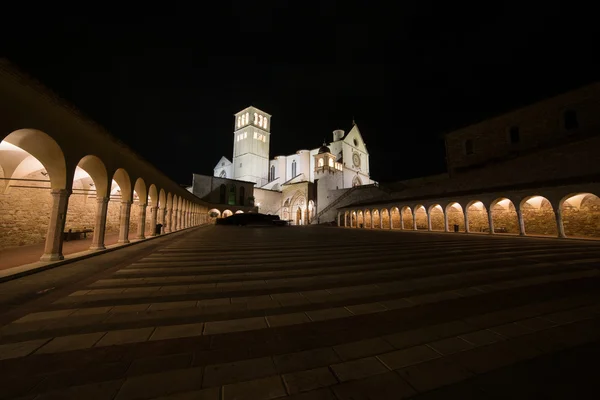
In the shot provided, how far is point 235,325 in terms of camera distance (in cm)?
278

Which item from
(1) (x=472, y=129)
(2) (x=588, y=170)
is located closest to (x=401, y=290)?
(2) (x=588, y=170)

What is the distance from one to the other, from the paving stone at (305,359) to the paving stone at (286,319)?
2.06ft

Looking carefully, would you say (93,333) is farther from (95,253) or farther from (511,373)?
(95,253)

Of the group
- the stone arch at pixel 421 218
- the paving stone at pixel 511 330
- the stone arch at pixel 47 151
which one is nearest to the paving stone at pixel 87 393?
the paving stone at pixel 511 330

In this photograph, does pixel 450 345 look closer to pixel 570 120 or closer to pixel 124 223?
pixel 124 223

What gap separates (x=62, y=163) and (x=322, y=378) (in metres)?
8.99

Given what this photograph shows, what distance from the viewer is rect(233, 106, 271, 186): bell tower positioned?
55.8 m

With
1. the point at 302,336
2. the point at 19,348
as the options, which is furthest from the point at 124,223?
the point at 302,336

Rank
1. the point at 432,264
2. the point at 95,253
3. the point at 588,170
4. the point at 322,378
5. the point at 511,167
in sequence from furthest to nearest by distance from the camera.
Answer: the point at 511,167, the point at 588,170, the point at 95,253, the point at 432,264, the point at 322,378

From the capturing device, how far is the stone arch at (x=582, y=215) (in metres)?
13.9

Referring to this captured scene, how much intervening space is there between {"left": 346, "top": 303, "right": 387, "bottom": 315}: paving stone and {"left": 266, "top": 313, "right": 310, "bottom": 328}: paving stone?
0.68 metres

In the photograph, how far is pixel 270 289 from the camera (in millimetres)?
4145

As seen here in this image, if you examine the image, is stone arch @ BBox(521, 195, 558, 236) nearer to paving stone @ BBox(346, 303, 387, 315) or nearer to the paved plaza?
the paved plaza

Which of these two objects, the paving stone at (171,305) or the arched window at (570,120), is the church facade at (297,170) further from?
the paving stone at (171,305)
